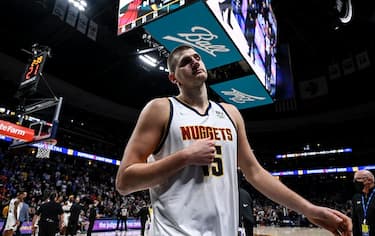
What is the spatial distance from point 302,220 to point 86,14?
20.9 meters

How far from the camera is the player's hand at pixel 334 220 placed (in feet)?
4.09

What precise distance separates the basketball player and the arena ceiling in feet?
23.0

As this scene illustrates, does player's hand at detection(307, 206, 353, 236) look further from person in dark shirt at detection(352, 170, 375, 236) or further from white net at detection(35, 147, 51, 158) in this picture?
white net at detection(35, 147, 51, 158)

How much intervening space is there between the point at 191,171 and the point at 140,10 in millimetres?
3716

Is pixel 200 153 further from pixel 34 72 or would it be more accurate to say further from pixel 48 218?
pixel 34 72

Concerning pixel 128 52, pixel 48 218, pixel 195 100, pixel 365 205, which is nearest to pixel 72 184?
pixel 128 52

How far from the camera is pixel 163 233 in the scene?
1.23 meters

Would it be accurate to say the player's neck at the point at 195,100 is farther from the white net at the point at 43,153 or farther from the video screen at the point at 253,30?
the white net at the point at 43,153

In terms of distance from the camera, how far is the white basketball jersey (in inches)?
48.7

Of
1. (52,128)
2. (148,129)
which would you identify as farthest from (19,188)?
(148,129)

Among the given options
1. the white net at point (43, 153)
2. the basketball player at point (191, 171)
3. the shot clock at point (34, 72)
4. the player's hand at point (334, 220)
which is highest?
the shot clock at point (34, 72)

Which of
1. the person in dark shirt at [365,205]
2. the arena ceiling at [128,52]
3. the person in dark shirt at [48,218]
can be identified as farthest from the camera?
the arena ceiling at [128,52]

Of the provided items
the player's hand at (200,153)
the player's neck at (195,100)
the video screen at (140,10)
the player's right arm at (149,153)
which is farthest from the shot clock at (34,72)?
the player's hand at (200,153)

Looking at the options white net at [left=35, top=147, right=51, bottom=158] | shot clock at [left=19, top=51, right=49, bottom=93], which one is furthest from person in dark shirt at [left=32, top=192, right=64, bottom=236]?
shot clock at [left=19, top=51, right=49, bottom=93]
